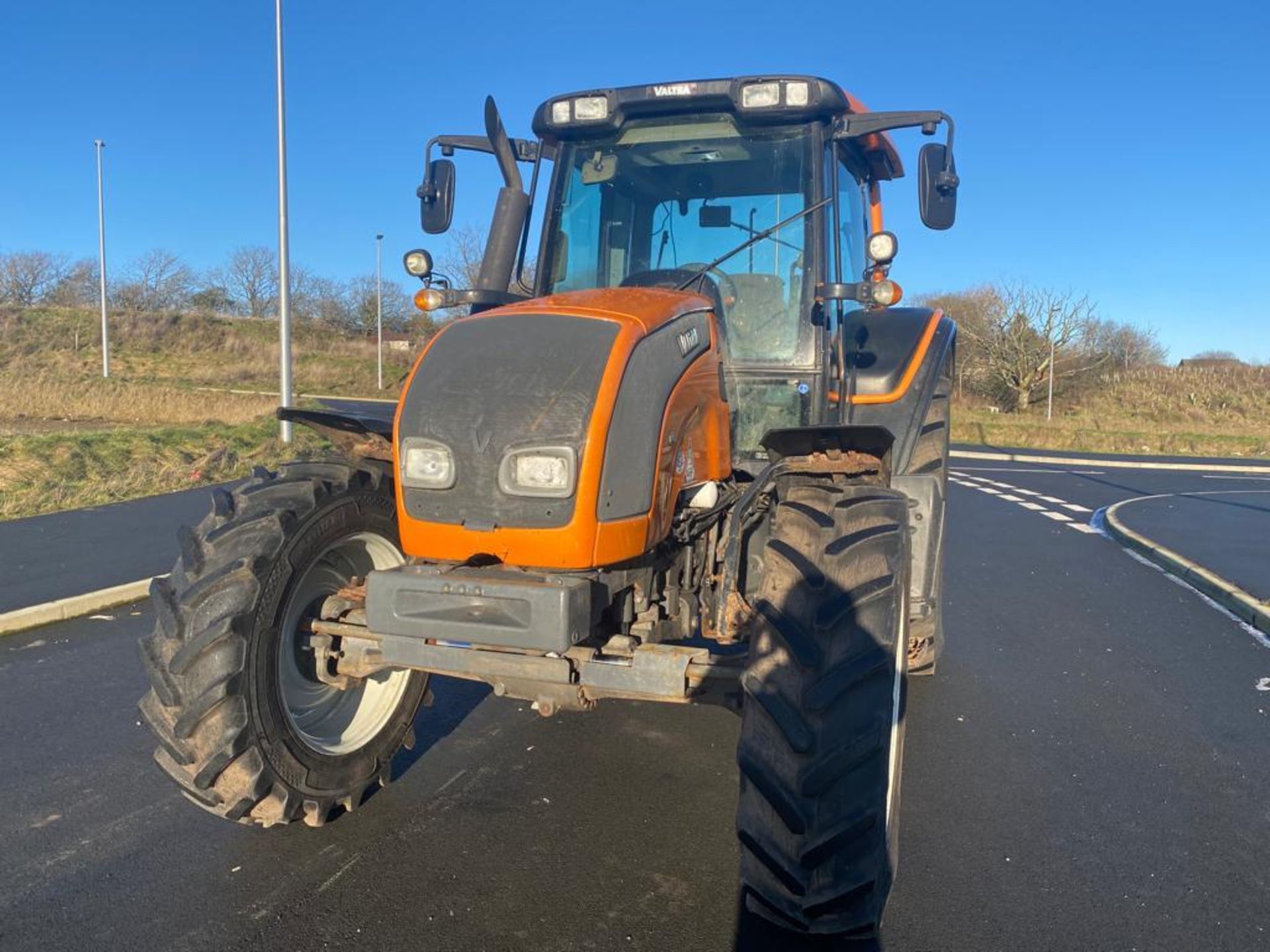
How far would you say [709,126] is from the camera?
4.66 m

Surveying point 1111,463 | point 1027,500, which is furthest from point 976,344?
point 1027,500

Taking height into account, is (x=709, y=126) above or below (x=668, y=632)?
above

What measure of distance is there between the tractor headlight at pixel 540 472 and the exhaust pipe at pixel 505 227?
1716 mm

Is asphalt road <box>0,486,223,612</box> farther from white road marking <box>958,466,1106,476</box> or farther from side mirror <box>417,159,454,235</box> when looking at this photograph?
white road marking <box>958,466,1106,476</box>

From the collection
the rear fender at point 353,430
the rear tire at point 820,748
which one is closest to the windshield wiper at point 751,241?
the rear fender at point 353,430

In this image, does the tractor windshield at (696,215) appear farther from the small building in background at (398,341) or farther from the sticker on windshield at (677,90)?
the small building in background at (398,341)

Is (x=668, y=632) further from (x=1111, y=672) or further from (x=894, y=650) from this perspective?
(x=1111, y=672)

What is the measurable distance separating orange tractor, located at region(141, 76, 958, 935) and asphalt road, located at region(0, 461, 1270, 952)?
1.07ft

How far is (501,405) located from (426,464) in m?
0.31

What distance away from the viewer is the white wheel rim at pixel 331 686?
12.0ft

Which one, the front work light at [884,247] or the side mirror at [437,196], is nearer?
the front work light at [884,247]

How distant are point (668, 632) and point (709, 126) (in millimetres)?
2467

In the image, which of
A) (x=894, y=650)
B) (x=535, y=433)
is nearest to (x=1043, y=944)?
(x=894, y=650)

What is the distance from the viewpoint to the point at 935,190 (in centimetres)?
508
